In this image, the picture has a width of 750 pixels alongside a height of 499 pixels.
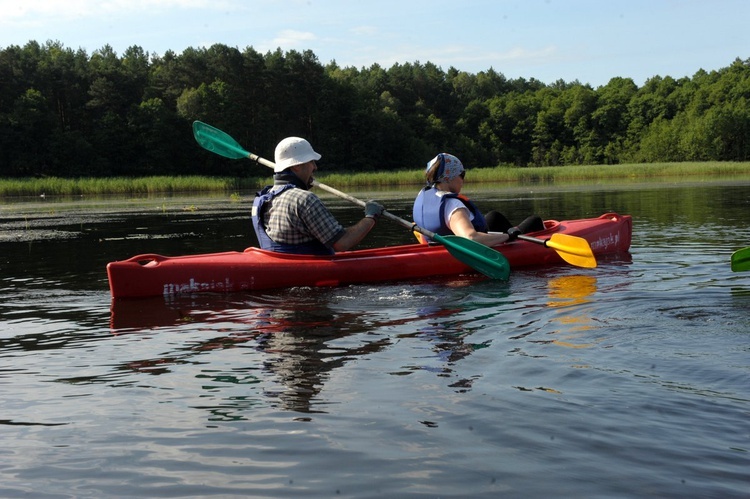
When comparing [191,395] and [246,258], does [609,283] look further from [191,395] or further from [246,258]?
[191,395]

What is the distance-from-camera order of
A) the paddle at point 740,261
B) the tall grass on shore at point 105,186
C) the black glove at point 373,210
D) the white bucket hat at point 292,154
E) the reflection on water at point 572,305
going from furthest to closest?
the tall grass on shore at point 105,186, the black glove at point 373,210, the white bucket hat at point 292,154, the paddle at point 740,261, the reflection on water at point 572,305

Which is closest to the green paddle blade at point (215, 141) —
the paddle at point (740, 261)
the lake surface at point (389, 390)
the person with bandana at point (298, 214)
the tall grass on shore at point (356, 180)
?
the person with bandana at point (298, 214)

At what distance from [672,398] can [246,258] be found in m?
4.68

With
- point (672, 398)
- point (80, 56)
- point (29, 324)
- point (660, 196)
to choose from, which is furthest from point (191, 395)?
point (80, 56)

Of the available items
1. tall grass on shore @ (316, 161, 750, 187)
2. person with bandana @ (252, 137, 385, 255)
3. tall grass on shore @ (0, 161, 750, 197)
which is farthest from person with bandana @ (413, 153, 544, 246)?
tall grass on shore @ (316, 161, 750, 187)

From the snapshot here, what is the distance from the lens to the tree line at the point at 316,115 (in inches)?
2389

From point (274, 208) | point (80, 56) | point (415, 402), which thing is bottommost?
point (415, 402)

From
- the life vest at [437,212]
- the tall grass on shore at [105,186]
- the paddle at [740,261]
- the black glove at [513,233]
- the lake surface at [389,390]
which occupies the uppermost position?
the tall grass on shore at [105,186]

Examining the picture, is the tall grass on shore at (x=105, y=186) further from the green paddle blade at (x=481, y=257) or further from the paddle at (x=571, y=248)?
the green paddle blade at (x=481, y=257)

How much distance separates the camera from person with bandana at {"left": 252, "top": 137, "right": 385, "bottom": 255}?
738 cm

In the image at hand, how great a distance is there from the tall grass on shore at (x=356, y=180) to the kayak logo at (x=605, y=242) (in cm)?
2826

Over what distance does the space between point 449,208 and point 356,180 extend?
101ft

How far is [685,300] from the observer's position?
6277 millimetres

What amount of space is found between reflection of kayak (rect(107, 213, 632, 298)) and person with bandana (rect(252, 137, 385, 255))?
16cm
